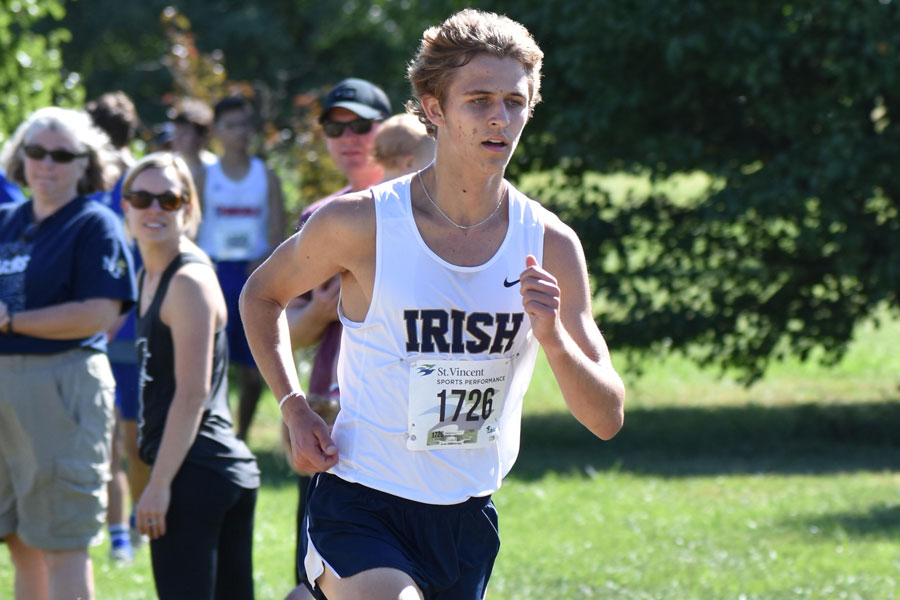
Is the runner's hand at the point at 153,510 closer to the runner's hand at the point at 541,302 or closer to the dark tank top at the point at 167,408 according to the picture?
the dark tank top at the point at 167,408

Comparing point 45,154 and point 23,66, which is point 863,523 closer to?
point 45,154

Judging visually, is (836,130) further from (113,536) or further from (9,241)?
(9,241)

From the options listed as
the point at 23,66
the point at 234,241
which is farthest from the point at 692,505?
the point at 23,66

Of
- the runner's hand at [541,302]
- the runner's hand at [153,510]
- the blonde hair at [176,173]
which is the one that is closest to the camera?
the runner's hand at [541,302]

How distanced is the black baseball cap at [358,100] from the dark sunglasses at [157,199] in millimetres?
745

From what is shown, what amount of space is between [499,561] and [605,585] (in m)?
→ 0.80

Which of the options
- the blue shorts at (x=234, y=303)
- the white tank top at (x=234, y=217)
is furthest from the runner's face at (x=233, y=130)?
the blue shorts at (x=234, y=303)

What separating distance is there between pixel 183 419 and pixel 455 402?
1.43m

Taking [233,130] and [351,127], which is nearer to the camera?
[351,127]

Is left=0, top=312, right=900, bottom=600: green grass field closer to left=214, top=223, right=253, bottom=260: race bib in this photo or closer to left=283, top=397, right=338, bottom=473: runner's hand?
left=214, top=223, right=253, bottom=260: race bib

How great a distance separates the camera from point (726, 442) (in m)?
11.6

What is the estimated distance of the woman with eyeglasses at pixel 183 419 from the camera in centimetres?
432

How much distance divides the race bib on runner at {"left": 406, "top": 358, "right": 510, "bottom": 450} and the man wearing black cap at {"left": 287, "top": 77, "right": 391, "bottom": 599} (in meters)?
1.36

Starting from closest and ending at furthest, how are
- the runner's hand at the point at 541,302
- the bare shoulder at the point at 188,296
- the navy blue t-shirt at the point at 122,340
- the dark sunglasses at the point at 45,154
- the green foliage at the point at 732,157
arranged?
the runner's hand at the point at 541,302, the bare shoulder at the point at 188,296, the dark sunglasses at the point at 45,154, the navy blue t-shirt at the point at 122,340, the green foliage at the point at 732,157
